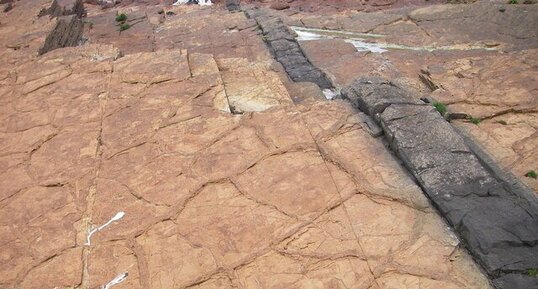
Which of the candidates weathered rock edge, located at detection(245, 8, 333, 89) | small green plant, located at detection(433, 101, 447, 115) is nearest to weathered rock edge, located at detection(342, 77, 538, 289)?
small green plant, located at detection(433, 101, 447, 115)

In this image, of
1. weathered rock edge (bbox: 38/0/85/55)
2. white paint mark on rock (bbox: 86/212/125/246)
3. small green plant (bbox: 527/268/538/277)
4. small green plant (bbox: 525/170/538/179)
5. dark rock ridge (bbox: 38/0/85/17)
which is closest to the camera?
small green plant (bbox: 527/268/538/277)

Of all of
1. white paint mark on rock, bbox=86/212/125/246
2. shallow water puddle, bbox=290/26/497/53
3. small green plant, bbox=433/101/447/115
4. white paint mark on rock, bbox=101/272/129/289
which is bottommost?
shallow water puddle, bbox=290/26/497/53

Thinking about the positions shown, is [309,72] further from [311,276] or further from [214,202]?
[311,276]

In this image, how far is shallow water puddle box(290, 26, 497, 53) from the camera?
668 cm

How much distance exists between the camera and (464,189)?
2.85 meters

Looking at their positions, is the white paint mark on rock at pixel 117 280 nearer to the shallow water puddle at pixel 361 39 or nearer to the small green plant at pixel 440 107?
the small green plant at pixel 440 107

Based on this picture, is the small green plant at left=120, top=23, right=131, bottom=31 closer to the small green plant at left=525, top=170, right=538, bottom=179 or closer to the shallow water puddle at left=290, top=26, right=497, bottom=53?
the shallow water puddle at left=290, top=26, right=497, bottom=53

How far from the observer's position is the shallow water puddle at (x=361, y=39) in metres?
6.68

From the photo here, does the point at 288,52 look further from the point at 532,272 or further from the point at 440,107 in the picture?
the point at 532,272

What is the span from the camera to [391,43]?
7.11 m

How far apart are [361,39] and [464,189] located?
5242 mm

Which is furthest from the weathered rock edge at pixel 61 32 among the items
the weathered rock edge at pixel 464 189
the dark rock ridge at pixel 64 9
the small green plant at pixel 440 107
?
the small green plant at pixel 440 107

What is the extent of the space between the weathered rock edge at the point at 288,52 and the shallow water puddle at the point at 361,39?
44cm

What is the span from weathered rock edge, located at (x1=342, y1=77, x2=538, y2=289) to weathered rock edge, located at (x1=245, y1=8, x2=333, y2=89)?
178 cm
